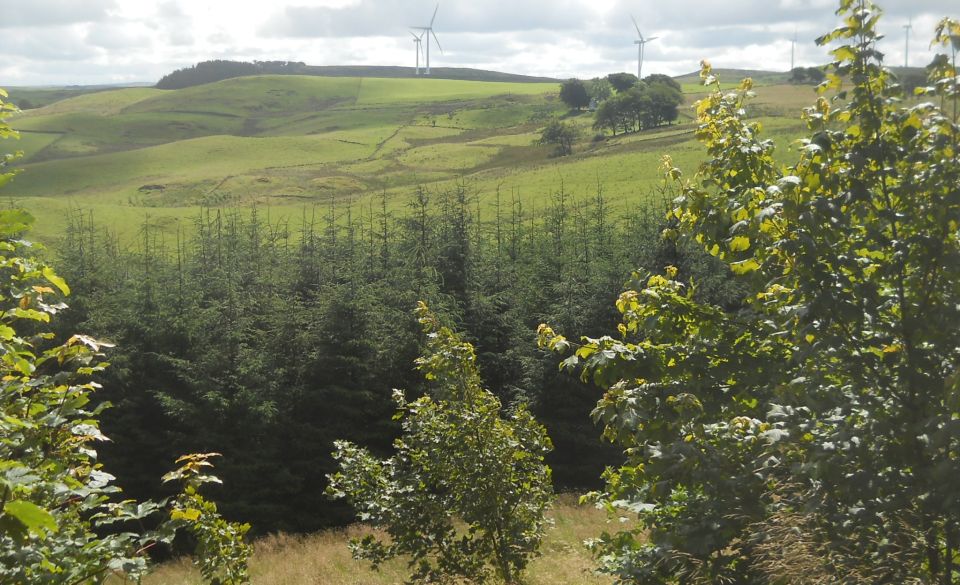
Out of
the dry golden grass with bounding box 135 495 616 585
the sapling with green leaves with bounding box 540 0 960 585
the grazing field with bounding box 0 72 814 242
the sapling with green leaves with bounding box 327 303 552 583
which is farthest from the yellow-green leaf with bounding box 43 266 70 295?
the grazing field with bounding box 0 72 814 242

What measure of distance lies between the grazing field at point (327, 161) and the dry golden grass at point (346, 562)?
45.6 meters

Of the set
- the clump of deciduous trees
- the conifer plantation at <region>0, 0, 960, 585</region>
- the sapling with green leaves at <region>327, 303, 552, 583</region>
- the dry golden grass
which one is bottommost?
the dry golden grass

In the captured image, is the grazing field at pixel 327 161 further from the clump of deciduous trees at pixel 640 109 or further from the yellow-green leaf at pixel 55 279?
the yellow-green leaf at pixel 55 279

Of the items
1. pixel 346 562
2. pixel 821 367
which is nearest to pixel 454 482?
pixel 821 367

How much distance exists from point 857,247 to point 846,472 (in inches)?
72.2

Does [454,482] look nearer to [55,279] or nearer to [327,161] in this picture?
[55,279]

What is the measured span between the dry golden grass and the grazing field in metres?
45.6

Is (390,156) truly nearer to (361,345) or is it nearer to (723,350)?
(361,345)

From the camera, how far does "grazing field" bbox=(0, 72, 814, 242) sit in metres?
85.4

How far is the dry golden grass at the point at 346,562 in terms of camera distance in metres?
17.0

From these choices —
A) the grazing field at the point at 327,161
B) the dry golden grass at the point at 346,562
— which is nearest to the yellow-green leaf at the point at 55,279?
the dry golden grass at the point at 346,562

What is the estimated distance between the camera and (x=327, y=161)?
136375 millimetres

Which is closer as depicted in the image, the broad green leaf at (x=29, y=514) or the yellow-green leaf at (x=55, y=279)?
the broad green leaf at (x=29, y=514)

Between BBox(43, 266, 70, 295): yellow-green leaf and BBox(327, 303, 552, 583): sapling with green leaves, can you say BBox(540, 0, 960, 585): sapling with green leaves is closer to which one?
BBox(43, 266, 70, 295): yellow-green leaf
